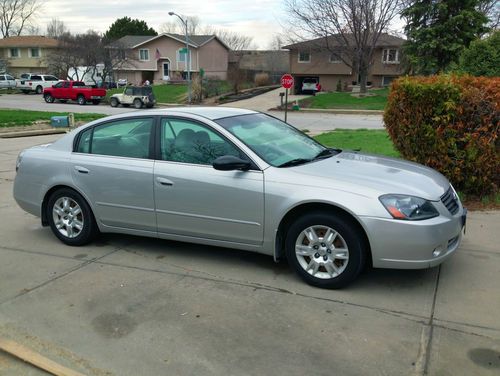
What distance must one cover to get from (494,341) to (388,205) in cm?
121

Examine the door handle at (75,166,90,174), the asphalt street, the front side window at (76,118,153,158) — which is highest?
the front side window at (76,118,153,158)

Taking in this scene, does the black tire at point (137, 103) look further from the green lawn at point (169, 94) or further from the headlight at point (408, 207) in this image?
the headlight at point (408, 207)

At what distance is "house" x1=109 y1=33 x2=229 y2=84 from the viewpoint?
56.7 m

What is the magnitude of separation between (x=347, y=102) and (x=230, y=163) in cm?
3332

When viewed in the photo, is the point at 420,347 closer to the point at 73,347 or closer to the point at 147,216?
the point at 73,347

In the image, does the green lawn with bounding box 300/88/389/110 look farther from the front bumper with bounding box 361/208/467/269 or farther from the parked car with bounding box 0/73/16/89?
the parked car with bounding box 0/73/16/89

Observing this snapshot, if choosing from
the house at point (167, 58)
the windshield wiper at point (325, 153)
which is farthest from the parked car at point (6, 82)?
the windshield wiper at point (325, 153)

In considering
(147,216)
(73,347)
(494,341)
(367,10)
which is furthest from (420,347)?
(367,10)

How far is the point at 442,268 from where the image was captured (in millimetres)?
4676

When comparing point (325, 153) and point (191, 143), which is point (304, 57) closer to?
point (325, 153)

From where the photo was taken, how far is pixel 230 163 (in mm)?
4348

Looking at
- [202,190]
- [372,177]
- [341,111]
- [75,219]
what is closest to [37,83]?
[341,111]

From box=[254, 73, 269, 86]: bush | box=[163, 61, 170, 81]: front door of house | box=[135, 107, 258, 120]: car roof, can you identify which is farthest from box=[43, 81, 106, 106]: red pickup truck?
box=[135, 107, 258, 120]: car roof

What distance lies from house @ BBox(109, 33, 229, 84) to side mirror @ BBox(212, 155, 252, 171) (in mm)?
53083
